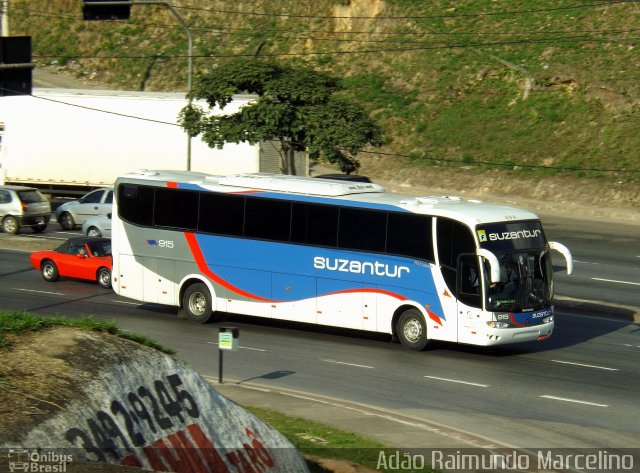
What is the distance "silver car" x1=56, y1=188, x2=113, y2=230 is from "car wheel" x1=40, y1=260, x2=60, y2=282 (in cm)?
864

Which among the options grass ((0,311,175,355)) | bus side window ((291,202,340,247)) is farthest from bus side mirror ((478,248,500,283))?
grass ((0,311,175,355))

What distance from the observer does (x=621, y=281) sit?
1248 inches

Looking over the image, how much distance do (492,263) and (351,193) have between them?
14.3 ft

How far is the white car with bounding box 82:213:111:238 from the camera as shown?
36031mm

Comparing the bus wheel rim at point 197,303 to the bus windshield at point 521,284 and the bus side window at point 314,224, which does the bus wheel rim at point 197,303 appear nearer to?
the bus side window at point 314,224

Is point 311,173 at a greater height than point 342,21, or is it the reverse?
point 342,21

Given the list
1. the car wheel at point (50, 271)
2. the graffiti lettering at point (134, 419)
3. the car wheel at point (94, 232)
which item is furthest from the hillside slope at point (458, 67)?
the graffiti lettering at point (134, 419)

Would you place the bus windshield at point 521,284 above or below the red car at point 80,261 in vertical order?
above

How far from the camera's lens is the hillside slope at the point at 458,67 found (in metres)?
50.7

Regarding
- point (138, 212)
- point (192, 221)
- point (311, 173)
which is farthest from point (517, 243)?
point (311, 173)

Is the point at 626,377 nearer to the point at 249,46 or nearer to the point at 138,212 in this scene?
the point at 138,212

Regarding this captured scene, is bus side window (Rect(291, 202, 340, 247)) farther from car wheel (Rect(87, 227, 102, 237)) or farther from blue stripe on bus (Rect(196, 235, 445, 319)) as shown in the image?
car wheel (Rect(87, 227, 102, 237))

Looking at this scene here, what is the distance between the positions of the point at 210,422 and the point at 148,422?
3.15ft

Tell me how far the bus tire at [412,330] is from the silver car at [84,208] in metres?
18.7
